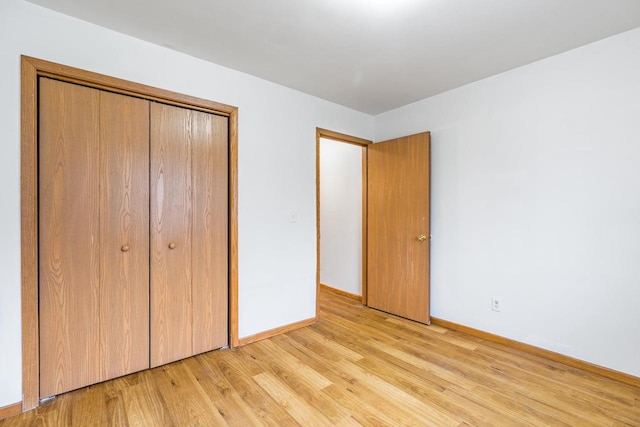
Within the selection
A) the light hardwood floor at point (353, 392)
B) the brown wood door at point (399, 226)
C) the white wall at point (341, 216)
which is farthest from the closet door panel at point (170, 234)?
the white wall at point (341, 216)

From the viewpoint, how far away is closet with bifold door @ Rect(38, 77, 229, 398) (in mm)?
1823

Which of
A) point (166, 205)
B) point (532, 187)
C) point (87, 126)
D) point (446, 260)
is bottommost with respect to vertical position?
point (446, 260)

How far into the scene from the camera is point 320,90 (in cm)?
297

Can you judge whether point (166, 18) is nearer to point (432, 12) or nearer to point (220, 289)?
point (432, 12)

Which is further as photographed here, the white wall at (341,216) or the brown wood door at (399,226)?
the white wall at (341,216)

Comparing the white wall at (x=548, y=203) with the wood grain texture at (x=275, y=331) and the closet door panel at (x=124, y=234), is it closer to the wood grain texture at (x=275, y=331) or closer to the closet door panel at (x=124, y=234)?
the wood grain texture at (x=275, y=331)

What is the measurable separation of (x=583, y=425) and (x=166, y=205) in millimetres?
2923

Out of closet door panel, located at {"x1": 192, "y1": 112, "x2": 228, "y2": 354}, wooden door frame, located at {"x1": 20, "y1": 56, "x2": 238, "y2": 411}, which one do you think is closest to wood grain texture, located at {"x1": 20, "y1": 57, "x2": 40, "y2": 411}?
wooden door frame, located at {"x1": 20, "y1": 56, "x2": 238, "y2": 411}

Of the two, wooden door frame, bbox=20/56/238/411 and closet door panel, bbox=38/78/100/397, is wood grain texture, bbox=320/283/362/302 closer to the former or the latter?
closet door panel, bbox=38/78/100/397

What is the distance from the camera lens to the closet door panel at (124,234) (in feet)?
6.51

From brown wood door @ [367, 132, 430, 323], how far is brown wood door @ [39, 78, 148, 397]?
2.40 m

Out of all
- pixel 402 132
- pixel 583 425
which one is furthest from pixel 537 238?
pixel 402 132

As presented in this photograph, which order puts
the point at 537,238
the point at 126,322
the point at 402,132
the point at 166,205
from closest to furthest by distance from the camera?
the point at 126,322 < the point at 166,205 < the point at 537,238 < the point at 402,132

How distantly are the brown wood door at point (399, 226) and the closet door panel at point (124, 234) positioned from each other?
239cm
